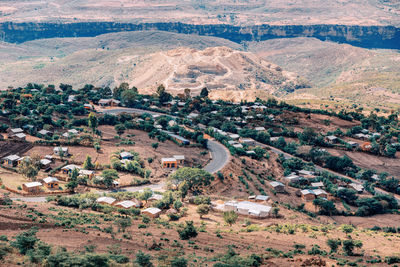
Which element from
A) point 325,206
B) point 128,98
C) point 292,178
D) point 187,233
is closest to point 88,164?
point 187,233

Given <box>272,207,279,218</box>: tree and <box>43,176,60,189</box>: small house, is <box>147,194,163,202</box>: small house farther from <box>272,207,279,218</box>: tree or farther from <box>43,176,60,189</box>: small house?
<box>272,207,279,218</box>: tree

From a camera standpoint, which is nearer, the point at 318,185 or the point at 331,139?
the point at 318,185

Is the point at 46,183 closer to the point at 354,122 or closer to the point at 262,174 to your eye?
the point at 262,174

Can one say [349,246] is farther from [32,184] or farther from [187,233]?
[32,184]

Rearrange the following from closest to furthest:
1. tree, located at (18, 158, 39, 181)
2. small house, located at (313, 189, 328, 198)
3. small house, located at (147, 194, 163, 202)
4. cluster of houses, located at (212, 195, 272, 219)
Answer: cluster of houses, located at (212, 195, 272, 219), small house, located at (147, 194, 163, 202), tree, located at (18, 158, 39, 181), small house, located at (313, 189, 328, 198)

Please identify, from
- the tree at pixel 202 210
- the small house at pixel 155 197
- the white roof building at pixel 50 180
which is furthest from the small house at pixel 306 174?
the white roof building at pixel 50 180

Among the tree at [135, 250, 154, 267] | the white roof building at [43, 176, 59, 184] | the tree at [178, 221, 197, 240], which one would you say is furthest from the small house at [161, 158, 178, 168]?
the tree at [135, 250, 154, 267]

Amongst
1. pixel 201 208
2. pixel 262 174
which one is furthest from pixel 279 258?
pixel 262 174
